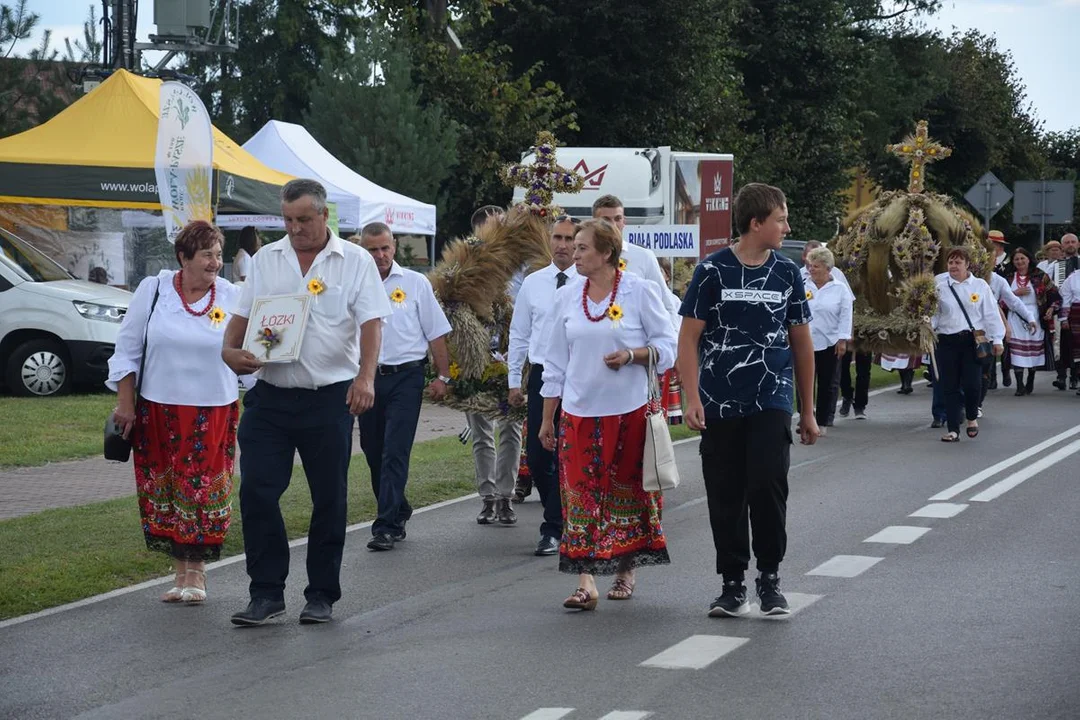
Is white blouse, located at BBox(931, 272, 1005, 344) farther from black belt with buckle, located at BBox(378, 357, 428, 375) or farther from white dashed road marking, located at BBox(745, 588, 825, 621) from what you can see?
white dashed road marking, located at BBox(745, 588, 825, 621)

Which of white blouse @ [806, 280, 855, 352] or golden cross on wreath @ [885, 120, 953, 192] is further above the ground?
golden cross on wreath @ [885, 120, 953, 192]

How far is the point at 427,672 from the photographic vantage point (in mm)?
6758

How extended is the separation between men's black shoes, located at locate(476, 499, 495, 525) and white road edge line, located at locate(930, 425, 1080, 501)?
10.2 ft

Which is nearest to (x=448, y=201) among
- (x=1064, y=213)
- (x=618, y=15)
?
(x=618, y=15)

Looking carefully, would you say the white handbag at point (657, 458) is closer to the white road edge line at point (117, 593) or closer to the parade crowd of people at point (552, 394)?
the parade crowd of people at point (552, 394)

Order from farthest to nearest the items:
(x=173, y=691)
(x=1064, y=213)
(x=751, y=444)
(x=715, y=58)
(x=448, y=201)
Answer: (x=715, y=58) < (x=448, y=201) < (x=1064, y=213) < (x=751, y=444) < (x=173, y=691)

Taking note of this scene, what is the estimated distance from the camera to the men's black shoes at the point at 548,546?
997 cm

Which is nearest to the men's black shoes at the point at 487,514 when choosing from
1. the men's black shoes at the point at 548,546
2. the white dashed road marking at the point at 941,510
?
the men's black shoes at the point at 548,546

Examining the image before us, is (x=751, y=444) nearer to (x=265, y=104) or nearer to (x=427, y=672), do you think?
(x=427, y=672)

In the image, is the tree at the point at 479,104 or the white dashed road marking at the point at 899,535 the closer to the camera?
the white dashed road marking at the point at 899,535

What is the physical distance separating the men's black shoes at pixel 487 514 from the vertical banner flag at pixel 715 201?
1224 cm

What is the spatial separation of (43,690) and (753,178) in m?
37.2

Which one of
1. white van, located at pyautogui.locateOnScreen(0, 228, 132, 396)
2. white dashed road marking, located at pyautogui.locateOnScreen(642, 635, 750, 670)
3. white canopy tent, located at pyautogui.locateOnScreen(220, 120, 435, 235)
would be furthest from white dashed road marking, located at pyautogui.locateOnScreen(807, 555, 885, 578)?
white canopy tent, located at pyautogui.locateOnScreen(220, 120, 435, 235)

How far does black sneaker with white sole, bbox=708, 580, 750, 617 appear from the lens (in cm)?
780
